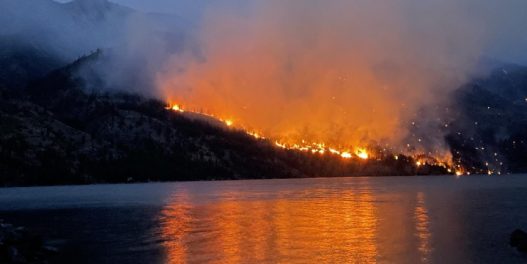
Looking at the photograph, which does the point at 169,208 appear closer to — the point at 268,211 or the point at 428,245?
the point at 268,211

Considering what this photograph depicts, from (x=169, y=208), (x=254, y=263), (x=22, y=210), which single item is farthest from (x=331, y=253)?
(x=22, y=210)

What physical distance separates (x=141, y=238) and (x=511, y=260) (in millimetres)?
61156

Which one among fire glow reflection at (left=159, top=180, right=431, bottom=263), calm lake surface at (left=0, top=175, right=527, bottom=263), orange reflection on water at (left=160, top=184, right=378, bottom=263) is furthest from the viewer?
fire glow reflection at (left=159, top=180, right=431, bottom=263)

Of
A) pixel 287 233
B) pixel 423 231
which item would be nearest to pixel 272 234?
pixel 287 233

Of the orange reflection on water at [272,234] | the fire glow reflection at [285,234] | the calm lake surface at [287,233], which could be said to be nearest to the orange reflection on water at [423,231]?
the fire glow reflection at [285,234]

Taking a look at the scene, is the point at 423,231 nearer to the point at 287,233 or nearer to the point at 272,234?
the point at 287,233

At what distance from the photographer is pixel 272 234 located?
9731cm

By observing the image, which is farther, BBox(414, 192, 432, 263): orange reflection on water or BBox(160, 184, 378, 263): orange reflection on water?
BBox(160, 184, 378, 263): orange reflection on water

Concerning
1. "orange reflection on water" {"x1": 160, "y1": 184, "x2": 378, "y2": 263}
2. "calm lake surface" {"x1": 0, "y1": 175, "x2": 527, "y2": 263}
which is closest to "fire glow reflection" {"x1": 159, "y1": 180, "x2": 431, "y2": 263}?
"orange reflection on water" {"x1": 160, "y1": 184, "x2": 378, "y2": 263}

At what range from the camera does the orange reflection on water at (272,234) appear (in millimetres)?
74188

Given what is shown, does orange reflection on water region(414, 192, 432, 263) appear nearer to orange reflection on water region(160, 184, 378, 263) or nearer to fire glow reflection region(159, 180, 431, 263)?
fire glow reflection region(159, 180, 431, 263)

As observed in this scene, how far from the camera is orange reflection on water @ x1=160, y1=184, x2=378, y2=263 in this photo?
243 feet

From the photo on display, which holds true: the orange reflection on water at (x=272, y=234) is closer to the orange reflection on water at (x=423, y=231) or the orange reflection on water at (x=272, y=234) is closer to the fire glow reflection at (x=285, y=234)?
the fire glow reflection at (x=285, y=234)

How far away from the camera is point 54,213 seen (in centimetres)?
14950
